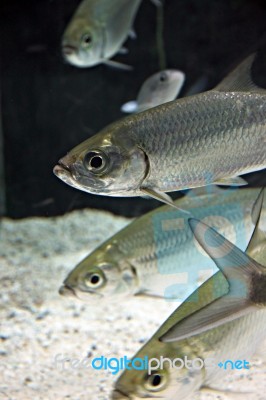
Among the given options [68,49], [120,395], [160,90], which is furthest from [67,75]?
[120,395]

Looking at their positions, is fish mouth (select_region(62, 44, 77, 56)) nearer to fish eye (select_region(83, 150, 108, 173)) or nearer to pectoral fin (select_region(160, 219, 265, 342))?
fish eye (select_region(83, 150, 108, 173))

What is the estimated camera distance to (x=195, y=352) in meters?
1.42

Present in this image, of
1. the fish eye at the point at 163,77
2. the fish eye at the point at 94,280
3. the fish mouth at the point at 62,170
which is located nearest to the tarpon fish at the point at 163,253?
the fish eye at the point at 94,280

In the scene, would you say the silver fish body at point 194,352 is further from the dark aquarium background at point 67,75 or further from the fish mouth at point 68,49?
the fish mouth at point 68,49

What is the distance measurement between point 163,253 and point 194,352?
42cm

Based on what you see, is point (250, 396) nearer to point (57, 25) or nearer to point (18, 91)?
point (18, 91)

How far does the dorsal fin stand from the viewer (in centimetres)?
136

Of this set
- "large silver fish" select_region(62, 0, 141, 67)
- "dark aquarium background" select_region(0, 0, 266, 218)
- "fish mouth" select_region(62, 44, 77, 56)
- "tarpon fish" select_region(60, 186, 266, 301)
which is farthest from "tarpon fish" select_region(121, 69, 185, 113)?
"fish mouth" select_region(62, 44, 77, 56)

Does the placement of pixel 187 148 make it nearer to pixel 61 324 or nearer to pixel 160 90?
pixel 160 90

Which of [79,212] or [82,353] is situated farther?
[79,212]

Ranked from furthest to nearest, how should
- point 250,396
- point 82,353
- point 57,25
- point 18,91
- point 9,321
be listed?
point 57,25 → point 18,91 → point 9,321 → point 82,353 → point 250,396

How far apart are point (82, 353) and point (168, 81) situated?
3.67 ft

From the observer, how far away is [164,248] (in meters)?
1.74

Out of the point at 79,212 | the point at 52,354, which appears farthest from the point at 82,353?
the point at 79,212
